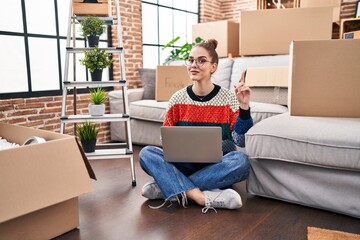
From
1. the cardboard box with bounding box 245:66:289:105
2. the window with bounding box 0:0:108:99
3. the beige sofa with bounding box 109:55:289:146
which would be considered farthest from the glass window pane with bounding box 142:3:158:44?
the cardboard box with bounding box 245:66:289:105

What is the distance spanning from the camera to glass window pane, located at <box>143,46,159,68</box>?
14.5 feet

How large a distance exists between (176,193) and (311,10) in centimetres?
213

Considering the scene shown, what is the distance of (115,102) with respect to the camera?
352 centimetres

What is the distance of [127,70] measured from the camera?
397 cm

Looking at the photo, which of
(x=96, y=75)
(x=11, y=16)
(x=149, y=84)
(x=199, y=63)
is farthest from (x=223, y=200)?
(x=11, y=16)

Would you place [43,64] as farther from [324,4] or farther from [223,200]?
[324,4]

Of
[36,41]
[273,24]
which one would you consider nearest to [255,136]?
[273,24]

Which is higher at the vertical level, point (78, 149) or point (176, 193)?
point (78, 149)

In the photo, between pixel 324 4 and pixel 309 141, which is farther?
pixel 324 4

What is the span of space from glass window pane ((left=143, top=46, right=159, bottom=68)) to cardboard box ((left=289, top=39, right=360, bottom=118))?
8.89 ft

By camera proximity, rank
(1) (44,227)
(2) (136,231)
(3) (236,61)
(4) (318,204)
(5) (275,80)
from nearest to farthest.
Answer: (1) (44,227)
(2) (136,231)
(4) (318,204)
(5) (275,80)
(3) (236,61)

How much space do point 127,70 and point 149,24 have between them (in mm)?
911

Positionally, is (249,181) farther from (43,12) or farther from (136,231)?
(43,12)

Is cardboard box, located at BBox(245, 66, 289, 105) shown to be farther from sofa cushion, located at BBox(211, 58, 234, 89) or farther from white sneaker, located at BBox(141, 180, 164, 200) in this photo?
white sneaker, located at BBox(141, 180, 164, 200)
